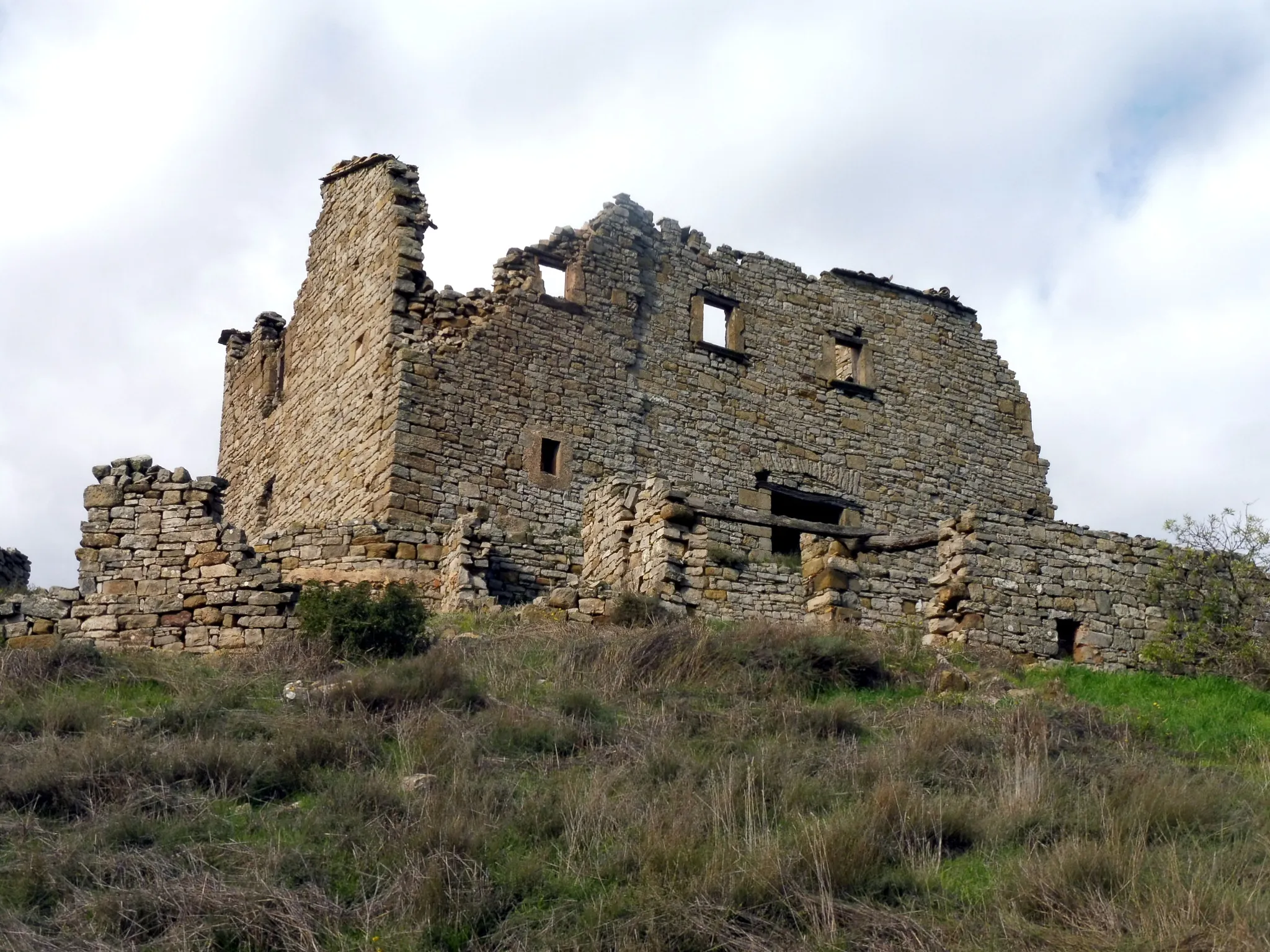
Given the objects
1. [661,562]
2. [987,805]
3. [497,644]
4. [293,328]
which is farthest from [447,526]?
[987,805]

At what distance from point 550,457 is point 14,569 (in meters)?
6.79

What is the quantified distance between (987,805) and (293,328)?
57.6 ft

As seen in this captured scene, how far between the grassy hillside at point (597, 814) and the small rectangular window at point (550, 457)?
320 inches

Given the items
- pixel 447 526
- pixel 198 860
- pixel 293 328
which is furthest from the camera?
pixel 293 328

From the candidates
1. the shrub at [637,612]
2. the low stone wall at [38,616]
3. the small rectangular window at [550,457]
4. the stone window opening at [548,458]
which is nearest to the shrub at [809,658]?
the shrub at [637,612]

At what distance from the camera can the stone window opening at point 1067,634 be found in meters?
15.6

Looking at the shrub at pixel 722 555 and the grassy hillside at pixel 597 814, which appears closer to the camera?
the grassy hillside at pixel 597 814

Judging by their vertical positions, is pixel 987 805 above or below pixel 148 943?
above

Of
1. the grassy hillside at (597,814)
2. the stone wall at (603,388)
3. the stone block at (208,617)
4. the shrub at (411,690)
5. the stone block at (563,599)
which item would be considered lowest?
the grassy hillside at (597,814)

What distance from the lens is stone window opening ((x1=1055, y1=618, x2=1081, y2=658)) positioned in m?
15.6

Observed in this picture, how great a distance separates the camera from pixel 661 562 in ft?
51.9

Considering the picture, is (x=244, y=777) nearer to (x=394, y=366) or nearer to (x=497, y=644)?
(x=497, y=644)

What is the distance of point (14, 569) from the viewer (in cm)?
1838

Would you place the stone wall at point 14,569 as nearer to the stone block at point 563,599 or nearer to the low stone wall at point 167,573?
the low stone wall at point 167,573
